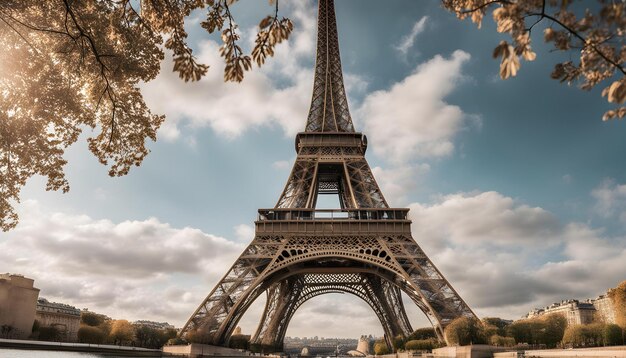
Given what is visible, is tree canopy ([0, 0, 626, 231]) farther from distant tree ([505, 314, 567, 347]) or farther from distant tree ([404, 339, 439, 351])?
distant tree ([505, 314, 567, 347])

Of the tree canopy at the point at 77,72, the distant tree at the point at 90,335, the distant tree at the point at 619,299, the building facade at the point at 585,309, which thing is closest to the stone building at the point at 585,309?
the building facade at the point at 585,309

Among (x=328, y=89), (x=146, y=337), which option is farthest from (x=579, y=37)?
(x=146, y=337)

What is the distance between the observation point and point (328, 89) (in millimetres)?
53250

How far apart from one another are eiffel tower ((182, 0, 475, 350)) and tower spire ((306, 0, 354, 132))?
12cm

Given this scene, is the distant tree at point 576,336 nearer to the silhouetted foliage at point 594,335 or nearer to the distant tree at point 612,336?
the silhouetted foliage at point 594,335

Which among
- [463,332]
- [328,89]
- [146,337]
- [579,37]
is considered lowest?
[146,337]

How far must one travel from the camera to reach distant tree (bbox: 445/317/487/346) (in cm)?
3222

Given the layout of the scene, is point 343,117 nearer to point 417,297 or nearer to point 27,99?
point 417,297

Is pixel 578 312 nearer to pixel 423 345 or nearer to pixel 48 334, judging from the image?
pixel 423 345

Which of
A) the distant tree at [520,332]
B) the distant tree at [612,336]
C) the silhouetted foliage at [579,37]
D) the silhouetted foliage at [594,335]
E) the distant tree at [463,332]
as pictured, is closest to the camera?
the silhouetted foliage at [579,37]

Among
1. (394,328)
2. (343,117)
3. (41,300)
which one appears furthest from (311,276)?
(41,300)

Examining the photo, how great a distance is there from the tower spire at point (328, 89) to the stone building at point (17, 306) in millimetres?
39992

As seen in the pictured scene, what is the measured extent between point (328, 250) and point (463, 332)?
1226 cm

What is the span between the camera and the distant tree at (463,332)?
32.2 m
